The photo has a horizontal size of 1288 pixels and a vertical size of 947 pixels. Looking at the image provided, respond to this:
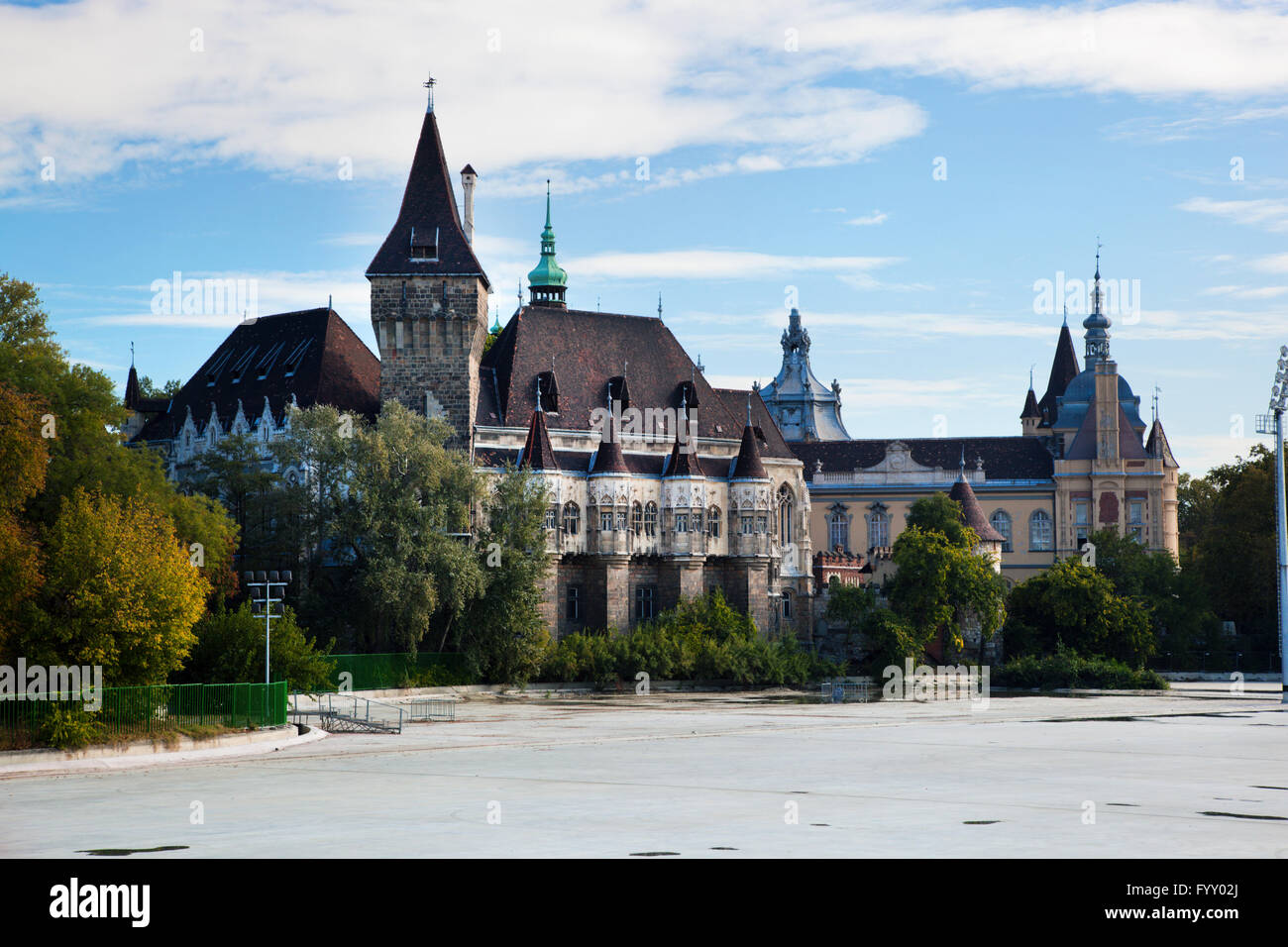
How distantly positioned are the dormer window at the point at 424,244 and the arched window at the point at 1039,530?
203 ft

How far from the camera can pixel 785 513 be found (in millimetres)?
94875

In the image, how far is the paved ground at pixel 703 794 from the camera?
66.1ft

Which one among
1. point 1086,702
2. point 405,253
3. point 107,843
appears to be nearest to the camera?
point 107,843

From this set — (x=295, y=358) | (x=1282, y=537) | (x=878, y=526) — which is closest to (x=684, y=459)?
(x=295, y=358)

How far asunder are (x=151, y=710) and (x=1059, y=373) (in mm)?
113684

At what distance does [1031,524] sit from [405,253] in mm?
62864

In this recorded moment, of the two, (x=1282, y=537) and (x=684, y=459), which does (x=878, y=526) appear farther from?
(x=1282, y=537)

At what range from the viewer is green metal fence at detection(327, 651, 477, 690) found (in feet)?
203

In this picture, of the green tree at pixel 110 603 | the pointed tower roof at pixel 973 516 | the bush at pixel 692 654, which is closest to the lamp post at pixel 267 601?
the green tree at pixel 110 603

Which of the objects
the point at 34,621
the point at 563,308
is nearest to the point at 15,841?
the point at 34,621

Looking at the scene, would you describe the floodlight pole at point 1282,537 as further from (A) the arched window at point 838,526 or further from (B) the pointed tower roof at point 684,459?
(A) the arched window at point 838,526

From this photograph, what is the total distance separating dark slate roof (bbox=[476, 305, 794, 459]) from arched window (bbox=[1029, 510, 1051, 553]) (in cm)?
3439

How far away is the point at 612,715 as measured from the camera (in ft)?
178
